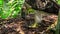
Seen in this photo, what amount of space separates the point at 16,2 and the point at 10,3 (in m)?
0.11

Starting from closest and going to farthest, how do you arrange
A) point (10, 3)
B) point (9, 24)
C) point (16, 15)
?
point (9, 24) → point (16, 15) → point (10, 3)

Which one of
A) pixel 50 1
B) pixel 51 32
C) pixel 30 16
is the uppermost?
pixel 50 1

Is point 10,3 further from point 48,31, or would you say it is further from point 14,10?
point 48,31

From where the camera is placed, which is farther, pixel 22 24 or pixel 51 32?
pixel 22 24

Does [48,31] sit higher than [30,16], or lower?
lower

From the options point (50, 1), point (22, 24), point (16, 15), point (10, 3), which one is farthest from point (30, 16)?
point (10, 3)

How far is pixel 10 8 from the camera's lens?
10.7 feet

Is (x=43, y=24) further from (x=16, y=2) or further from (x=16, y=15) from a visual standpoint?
(x=16, y=2)

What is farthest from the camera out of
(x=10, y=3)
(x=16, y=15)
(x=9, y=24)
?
(x=10, y=3)

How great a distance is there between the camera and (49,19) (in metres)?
2.16

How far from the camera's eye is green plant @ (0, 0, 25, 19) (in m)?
3.07

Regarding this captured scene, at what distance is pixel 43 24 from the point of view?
2.08 metres

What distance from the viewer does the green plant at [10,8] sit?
10.1ft

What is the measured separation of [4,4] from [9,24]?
1.02 metres
